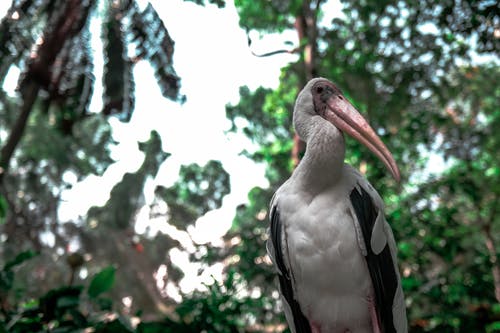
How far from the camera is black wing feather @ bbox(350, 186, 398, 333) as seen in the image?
2359 mm

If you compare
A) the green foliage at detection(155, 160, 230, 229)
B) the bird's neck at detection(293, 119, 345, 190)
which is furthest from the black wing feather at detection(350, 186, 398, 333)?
the green foliage at detection(155, 160, 230, 229)

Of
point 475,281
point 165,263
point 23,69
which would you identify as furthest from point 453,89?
point 165,263

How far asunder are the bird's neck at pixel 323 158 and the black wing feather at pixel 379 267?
0.48ft

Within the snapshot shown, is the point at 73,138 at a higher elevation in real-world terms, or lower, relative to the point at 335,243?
higher

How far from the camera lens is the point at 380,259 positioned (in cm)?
239

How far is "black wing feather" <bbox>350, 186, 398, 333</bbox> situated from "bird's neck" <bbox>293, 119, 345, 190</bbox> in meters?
0.15

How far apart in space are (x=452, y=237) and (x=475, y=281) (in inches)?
22.6

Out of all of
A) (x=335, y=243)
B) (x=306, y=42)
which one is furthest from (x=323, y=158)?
(x=306, y=42)

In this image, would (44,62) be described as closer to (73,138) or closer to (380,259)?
(73,138)

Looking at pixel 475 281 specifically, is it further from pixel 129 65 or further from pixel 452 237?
pixel 129 65

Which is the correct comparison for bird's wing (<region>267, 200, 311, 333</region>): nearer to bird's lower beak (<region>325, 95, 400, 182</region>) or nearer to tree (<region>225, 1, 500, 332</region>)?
bird's lower beak (<region>325, 95, 400, 182</region>)

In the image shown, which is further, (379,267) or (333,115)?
(333,115)

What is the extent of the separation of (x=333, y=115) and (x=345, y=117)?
6 cm

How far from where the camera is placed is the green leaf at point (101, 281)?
3.84m
